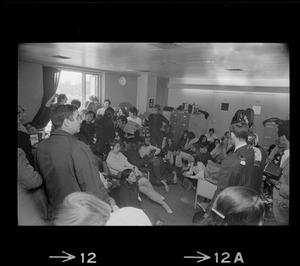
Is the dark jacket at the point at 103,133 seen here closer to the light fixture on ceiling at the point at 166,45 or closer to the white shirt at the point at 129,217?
the white shirt at the point at 129,217

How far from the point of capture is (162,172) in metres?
1.33

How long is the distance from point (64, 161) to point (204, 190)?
852mm

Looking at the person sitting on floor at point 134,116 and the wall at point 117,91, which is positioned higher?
the wall at point 117,91

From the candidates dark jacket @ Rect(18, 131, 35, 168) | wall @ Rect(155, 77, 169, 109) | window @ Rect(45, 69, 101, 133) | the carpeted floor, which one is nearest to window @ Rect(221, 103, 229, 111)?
wall @ Rect(155, 77, 169, 109)

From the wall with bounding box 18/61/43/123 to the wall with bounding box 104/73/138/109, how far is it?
373mm

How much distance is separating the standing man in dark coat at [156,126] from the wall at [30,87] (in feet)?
2.18

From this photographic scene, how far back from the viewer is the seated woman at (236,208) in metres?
1.24

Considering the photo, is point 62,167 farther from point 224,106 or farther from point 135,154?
point 224,106

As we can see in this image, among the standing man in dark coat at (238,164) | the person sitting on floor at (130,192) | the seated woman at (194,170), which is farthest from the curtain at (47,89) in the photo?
the standing man in dark coat at (238,164)

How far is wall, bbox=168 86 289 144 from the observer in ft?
4.01

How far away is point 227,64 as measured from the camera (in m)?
1.24

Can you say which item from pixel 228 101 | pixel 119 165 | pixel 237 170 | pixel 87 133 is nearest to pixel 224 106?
pixel 228 101
